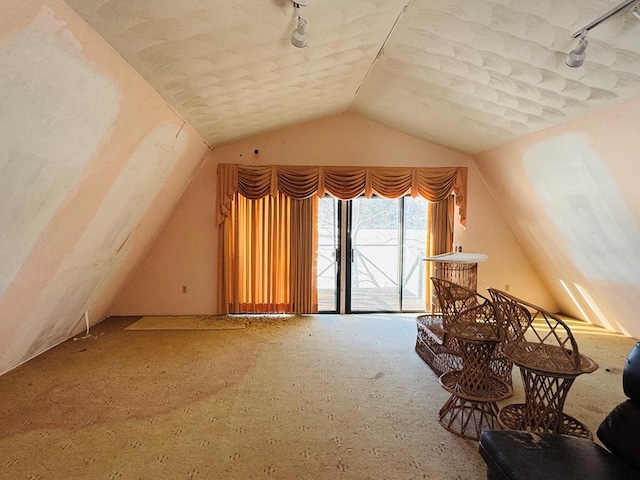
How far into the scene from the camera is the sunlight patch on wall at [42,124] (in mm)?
1515

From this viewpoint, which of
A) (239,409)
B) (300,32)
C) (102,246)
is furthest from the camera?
(102,246)

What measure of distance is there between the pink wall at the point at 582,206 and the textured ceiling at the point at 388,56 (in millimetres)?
219

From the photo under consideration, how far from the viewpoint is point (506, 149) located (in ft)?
13.2

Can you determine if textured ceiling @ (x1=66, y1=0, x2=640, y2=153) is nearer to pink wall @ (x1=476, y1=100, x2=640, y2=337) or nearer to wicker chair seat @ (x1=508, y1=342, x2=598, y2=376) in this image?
pink wall @ (x1=476, y1=100, x2=640, y2=337)

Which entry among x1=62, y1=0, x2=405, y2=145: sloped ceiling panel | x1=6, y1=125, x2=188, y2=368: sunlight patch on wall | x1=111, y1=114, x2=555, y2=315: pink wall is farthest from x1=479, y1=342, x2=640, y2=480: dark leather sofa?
x1=111, y1=114, x2=555, y2=315: pink wall

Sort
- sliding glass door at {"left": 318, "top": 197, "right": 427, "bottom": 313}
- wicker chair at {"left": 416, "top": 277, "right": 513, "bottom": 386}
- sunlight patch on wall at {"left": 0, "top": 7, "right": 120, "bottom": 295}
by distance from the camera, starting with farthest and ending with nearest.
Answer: sliding glass door at {"left": 318, "top": 197, "right": 427, "bottom": 313}, wicker chair at {"left": 416, "top": 277, "right": 513, "bottom": 386}, sunlight patch on wall at {"left": 0, "top": 7, "right": 120, "bottom": 295}

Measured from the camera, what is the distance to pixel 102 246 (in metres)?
3.39

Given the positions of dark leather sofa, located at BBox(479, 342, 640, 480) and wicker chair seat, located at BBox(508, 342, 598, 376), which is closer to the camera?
dark leather sofa, located at BBox(479, 342, 640, 480)

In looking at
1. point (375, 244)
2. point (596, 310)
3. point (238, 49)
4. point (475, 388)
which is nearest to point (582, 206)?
point (596, 310)

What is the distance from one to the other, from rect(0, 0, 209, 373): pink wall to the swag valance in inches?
27.7

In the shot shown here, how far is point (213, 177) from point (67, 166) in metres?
2.70

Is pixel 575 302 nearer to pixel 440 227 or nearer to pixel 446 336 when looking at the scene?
pixel 440 227

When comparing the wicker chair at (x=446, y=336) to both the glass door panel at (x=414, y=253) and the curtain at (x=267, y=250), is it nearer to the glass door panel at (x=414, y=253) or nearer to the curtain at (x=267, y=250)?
the glass door panel at (x=414, y=253)

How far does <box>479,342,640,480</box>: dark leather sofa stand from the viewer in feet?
4.49
